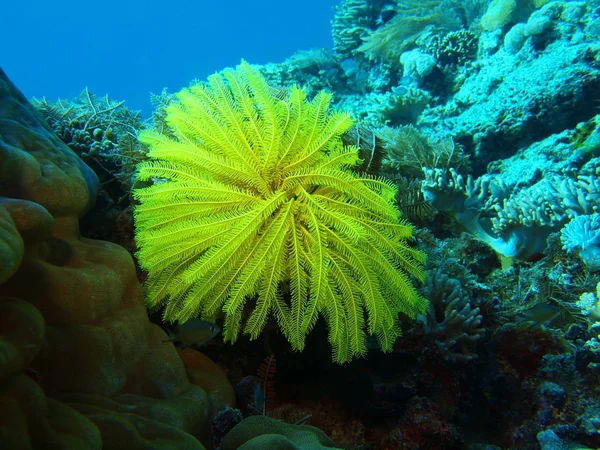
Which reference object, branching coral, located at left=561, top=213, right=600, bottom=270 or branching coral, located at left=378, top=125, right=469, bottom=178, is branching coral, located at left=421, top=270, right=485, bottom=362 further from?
branching coral, located at left=378, top=125, right=469, bottom=178

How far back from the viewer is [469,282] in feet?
15.1

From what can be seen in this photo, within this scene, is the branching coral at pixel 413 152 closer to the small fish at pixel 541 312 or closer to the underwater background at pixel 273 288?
the underwater background at pixel 273 288

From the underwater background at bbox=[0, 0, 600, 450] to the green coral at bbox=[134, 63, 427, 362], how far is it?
19mm

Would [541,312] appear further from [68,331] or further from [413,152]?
[68,331]

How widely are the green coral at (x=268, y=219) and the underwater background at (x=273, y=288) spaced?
19 millimetres

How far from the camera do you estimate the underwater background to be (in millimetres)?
2738

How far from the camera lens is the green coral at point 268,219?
2918 millimetres

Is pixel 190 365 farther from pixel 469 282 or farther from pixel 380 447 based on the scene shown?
pixel 469 282

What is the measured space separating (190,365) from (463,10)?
1249 centimetres

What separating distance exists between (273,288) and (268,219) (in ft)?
1.86

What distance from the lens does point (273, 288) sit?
9.78ft

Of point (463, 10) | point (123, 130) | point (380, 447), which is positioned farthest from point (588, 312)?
point (463, 10)

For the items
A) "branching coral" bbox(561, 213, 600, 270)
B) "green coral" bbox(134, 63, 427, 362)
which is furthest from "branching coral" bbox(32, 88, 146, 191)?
"branching coral" bbox(561, 213, 600, 270)

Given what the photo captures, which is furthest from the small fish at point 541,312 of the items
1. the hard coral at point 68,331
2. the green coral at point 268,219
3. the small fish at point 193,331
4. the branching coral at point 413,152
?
the hard coral at point 68,331
